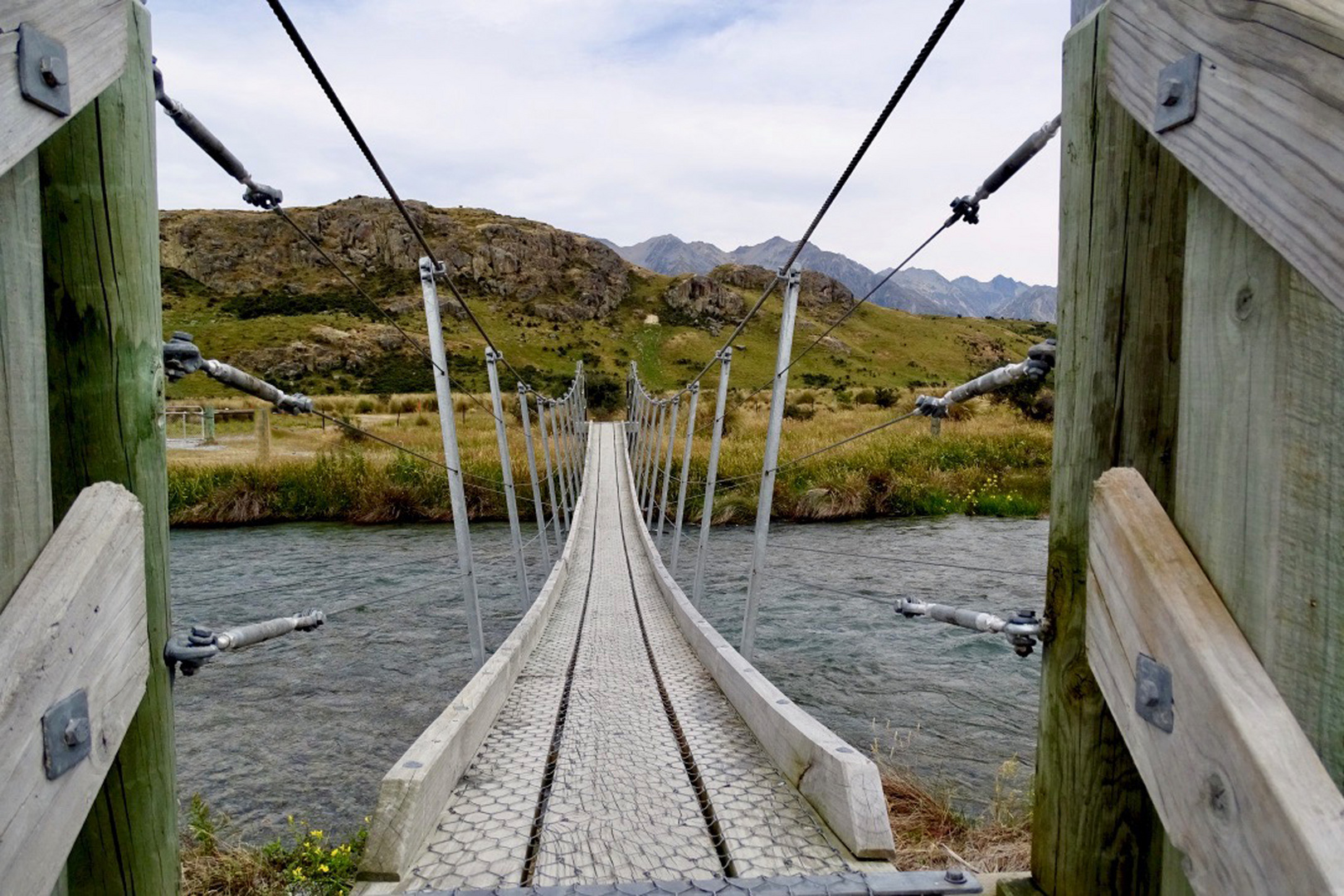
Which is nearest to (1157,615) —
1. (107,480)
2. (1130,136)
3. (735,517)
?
(1130,136)

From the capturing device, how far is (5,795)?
923 mm

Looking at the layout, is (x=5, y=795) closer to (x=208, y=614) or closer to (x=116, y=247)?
(x=116, y=247)

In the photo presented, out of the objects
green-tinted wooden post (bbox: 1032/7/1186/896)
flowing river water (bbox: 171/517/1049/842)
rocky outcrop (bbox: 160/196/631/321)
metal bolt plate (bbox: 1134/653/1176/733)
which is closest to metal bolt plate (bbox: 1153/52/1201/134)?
green-tinted wooden post (bbox: 1032/7/1186/896)

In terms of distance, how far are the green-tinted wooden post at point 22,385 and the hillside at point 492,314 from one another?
43.1 meters

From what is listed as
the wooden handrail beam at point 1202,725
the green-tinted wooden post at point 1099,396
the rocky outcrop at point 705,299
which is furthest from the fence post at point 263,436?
the rocky outcrop at point 705,299

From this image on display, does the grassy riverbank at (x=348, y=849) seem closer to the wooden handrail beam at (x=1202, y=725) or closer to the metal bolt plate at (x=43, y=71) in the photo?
the wooden handrail beam at (x=1202, y=725)

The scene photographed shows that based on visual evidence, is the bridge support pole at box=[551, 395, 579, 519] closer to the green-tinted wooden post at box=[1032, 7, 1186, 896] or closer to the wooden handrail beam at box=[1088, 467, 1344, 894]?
the green-tinted wooden post at box=[1032, 7, 1186, 896]

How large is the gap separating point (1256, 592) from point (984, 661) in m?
6.84

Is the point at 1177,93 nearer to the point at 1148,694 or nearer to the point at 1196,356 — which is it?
the point at 1196,356

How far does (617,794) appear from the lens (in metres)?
2.39

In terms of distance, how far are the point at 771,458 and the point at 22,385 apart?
12.4 ft

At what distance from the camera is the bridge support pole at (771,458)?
4.30m

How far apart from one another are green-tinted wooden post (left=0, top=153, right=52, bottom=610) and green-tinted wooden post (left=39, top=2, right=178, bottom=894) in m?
0.13

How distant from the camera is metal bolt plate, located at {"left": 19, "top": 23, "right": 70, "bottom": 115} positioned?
92 cm
